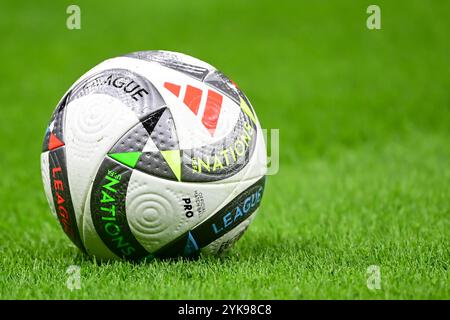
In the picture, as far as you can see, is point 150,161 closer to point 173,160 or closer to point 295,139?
point 173,160

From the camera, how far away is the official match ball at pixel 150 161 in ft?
14.8

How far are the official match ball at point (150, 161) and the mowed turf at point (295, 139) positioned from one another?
242 millimetres

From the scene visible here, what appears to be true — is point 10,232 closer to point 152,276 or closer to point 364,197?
point 152,276

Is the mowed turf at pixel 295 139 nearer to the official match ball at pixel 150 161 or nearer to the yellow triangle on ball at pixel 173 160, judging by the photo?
the official match ball at pixel 150 161

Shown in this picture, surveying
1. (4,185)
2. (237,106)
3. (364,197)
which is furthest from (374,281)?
(4,185)

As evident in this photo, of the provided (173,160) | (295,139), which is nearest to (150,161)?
(173,160)

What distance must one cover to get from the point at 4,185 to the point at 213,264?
4615 millimetres

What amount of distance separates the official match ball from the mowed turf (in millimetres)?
242

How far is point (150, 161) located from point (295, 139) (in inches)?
254

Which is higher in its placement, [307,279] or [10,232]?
[307,279]

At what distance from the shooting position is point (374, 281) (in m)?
4.25

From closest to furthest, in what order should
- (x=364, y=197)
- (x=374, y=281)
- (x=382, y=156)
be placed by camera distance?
(x=374, y=281)
(x=364, y=197)
(x=382, y=156)

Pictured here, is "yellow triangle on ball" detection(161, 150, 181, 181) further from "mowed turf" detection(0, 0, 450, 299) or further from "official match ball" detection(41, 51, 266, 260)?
"mowed turf" detection(0, 0, 450, 299)

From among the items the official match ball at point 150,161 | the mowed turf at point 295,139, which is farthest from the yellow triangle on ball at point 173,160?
the mowed turf at point 295,139
